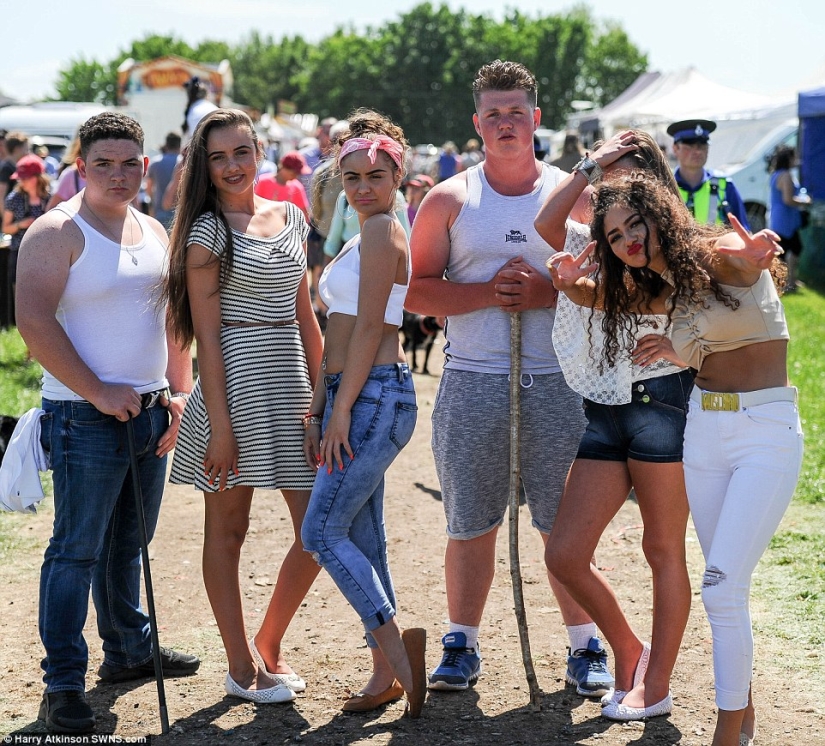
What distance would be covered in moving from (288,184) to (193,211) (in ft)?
25.2

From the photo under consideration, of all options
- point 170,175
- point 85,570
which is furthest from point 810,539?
point 170,175

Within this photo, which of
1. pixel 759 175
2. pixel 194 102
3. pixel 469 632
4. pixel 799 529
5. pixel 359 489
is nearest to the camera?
pixel 359 489

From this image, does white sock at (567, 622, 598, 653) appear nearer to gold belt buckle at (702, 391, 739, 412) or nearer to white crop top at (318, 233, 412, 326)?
gold belt buckle at (702, 391, 739, 412)

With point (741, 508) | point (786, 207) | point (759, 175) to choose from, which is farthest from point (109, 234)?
point (759, 175)

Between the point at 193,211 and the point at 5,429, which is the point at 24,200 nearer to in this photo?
the point at 5,429

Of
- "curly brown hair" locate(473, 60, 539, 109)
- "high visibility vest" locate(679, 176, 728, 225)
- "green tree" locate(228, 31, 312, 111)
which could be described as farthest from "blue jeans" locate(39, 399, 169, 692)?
"green tree" locate(228, 31, 312, 111)

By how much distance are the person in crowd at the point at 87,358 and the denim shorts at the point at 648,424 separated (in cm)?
161

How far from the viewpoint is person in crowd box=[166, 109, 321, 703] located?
11.8ft

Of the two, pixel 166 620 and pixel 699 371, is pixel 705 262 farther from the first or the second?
pixel 166 620

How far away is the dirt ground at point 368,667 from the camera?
3615 mm

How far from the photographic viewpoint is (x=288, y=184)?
36.5 feet

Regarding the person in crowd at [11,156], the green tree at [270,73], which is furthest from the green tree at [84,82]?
the person in crowd at [11,156]

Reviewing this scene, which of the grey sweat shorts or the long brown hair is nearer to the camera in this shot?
the long brown hair

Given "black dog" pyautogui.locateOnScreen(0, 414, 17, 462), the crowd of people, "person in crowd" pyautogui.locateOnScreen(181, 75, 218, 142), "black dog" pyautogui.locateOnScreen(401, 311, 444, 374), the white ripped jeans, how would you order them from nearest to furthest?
the white ripped jeans
the crowd of people
"black dog" pyautogui.locateOnScreen(0, 414, 17, 462)
"person in crowd" pyautogui.locateOnScreen(181, 75, 218, 142)
"black dog" pyautogui.locateOnScreen(401, 311, 444, 374)
